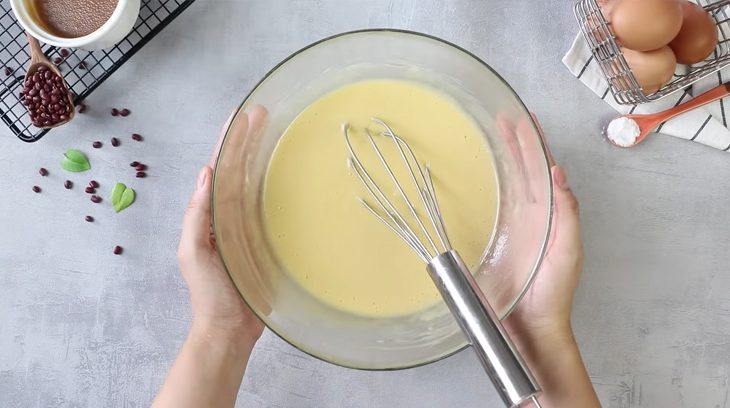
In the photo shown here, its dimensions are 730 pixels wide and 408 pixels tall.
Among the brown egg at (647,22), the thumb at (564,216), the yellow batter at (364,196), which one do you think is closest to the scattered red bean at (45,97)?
the yellow batter at (364,196)

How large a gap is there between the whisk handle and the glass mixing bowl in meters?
0.19

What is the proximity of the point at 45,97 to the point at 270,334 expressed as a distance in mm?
597

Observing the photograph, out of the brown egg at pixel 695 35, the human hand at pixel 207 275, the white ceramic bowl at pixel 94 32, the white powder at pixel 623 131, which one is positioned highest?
the white ceramic bowl at pixel 94 32

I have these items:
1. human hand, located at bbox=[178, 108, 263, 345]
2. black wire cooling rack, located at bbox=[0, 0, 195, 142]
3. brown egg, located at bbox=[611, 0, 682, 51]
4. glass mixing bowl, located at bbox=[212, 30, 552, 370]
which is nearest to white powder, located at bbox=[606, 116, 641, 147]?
brown egg, located at bbox=[611, 0, 682, 51]

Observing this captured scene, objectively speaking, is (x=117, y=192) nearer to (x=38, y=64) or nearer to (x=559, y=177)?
(x=38, y=64)

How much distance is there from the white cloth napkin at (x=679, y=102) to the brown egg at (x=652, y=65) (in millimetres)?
76

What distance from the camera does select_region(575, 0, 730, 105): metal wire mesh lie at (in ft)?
3.66

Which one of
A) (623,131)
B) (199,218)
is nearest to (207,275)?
(199,218)

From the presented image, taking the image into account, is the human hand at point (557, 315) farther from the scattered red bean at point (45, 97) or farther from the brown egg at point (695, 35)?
the scattered red bean at point (45, 97)

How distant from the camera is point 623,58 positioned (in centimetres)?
110

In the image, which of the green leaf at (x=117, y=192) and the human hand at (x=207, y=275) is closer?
the human hand at (x=207, y=275)

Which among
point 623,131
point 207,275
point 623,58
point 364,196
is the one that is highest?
point 623,58

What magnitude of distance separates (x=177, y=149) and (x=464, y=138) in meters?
0.55

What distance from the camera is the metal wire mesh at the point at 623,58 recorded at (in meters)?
1.12
